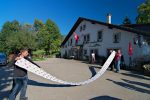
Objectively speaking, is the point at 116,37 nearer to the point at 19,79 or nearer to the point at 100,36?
the point at 100,36

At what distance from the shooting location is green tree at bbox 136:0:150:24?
43006mm

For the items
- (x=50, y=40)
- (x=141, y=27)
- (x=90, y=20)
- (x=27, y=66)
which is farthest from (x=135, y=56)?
(x=50, y=40)

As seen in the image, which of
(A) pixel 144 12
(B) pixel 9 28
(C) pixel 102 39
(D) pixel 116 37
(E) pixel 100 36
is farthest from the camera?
(B) pixel 9 28

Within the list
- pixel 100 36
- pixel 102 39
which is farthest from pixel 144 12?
pixel 102 39

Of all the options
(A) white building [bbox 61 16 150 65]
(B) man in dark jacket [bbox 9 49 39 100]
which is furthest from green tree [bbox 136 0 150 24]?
(B) man in dark jacket [bbox 9 49 39 100]

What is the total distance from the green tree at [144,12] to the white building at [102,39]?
54.0 feet

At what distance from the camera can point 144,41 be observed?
19.2 m

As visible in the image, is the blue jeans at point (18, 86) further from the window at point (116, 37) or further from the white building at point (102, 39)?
the window at point (116, 37)

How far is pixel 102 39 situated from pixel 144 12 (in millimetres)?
22389

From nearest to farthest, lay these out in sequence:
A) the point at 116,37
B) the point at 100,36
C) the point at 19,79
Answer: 1. the point at 19,79
2. the point at 116,37
3. the point at 100,36

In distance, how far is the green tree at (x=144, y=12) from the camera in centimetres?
4301

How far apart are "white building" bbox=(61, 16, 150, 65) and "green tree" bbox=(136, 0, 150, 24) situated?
1647 centimetres

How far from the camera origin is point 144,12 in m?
44.4

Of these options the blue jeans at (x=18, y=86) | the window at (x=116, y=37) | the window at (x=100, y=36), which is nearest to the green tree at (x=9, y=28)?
the window at (x=100, y=36)
